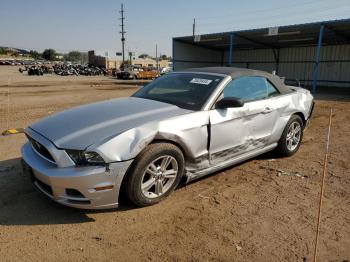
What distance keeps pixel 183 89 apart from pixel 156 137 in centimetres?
125

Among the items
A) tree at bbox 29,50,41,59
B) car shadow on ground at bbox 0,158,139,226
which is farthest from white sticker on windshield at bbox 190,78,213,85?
tree at bbox 29,50,41,59

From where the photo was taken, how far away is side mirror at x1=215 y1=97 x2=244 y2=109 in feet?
12.5

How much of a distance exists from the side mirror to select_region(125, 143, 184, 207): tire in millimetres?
830

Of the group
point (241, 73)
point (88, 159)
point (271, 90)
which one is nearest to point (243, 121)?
point (241, 73)

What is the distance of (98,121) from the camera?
3.44 meters

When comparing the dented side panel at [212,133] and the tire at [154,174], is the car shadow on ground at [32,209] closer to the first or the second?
the tire at [154,174]

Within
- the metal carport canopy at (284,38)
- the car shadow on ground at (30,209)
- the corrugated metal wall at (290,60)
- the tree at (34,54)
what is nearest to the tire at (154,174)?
the car shadow on ground at (30,209)

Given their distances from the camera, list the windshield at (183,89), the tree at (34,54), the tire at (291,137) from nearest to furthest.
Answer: the windshield at (183,89) → the tire at (291,137) → the tree at (34,54)

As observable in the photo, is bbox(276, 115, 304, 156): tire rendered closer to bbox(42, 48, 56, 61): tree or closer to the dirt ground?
the dirt ground

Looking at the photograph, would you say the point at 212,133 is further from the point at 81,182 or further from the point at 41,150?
the point at 41,150

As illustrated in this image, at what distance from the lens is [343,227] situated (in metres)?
3.16

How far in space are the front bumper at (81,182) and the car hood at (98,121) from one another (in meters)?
0.25

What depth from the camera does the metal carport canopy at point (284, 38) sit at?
1873 cm

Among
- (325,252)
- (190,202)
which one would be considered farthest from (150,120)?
(325,252)
